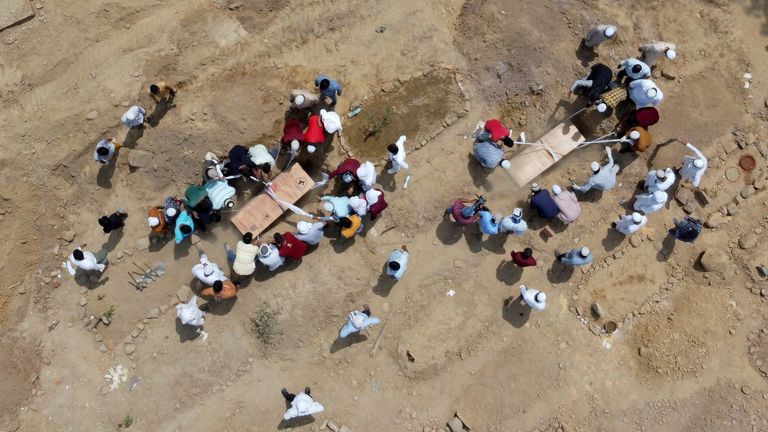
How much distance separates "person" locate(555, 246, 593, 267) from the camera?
1058cm

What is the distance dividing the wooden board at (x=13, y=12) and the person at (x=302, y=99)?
6.54 metres

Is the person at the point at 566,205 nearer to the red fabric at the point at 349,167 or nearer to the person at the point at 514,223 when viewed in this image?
the person at the point at 514,223

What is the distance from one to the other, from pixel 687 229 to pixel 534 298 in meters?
4.05

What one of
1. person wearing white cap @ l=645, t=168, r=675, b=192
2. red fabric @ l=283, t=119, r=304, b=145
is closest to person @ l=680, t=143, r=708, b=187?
person wearing white cap @ l=645, t=168, r=675, b=192

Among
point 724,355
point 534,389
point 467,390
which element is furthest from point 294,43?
point 724,355

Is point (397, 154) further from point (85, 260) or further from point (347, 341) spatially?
point (85, 260)

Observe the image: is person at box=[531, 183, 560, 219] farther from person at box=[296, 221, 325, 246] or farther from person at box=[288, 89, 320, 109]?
person at box=[288, 89, 320, 109]

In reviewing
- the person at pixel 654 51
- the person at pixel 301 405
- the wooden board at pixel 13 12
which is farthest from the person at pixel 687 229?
the wooden board at pixel 13 12

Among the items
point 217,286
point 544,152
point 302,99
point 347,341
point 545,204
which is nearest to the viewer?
point 217,286

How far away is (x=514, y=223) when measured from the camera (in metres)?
10.7

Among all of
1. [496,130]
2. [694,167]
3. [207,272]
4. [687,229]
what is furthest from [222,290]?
A: [694,167]

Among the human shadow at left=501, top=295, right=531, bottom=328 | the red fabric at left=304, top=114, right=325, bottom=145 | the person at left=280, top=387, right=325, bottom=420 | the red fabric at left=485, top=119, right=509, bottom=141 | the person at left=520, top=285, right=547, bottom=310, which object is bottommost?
the person at left=280, top=387, right=325, bottom=420

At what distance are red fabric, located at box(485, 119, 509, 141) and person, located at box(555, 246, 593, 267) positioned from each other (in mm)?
3124

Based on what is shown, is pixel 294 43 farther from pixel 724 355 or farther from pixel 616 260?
pixel 724 355
